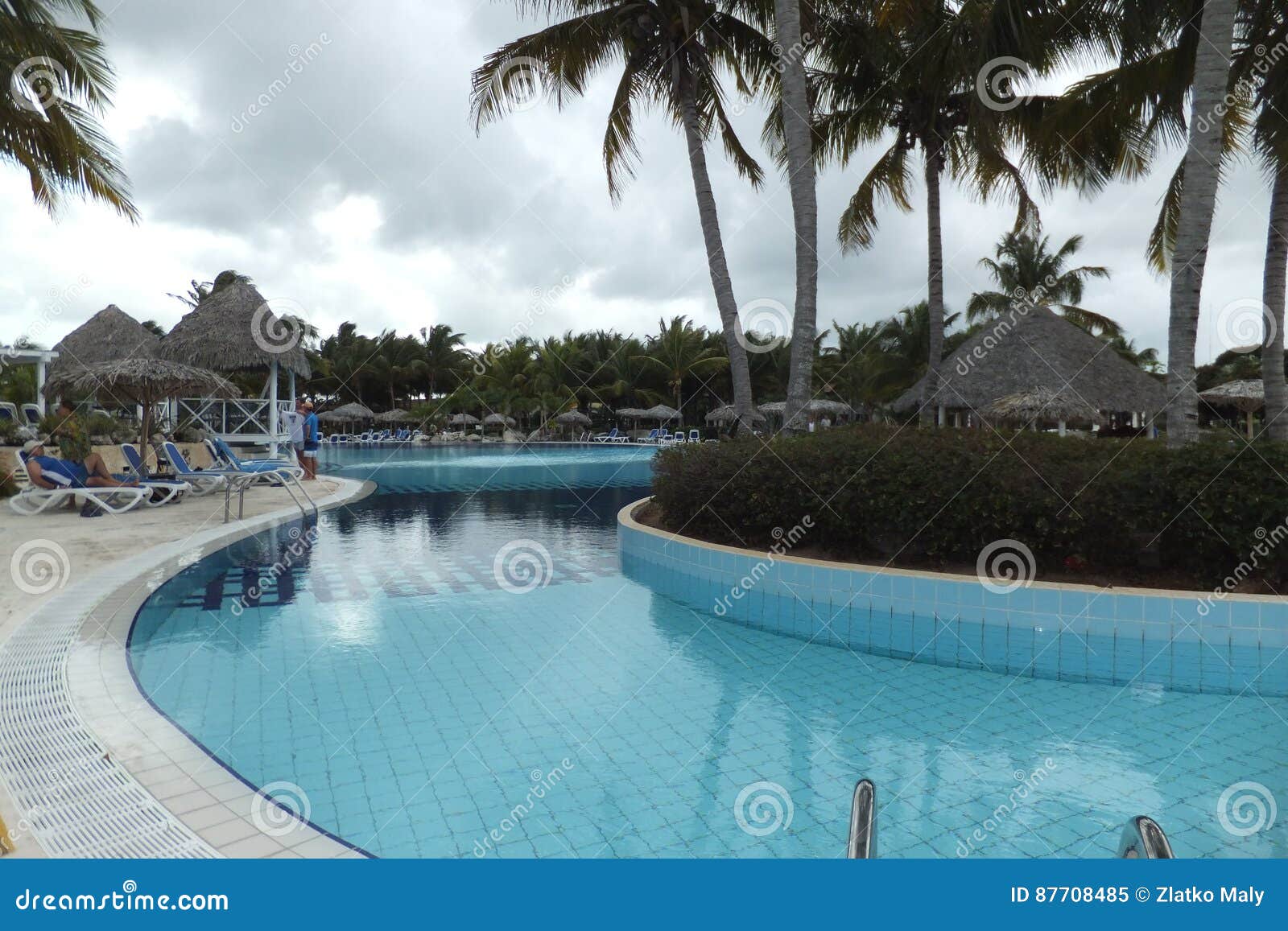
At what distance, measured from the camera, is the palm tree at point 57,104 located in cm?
855

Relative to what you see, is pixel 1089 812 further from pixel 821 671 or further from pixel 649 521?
pixel 649 521

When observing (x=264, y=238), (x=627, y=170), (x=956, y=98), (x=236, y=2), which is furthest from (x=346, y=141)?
(x=956, y=98)

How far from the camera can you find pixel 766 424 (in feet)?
32.8

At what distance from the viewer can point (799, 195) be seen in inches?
345

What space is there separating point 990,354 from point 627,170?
44.0ft

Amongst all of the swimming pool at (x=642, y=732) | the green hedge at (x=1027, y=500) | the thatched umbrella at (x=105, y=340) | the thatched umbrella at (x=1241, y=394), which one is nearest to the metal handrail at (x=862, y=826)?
the swimming pool at (x=642, y=732)

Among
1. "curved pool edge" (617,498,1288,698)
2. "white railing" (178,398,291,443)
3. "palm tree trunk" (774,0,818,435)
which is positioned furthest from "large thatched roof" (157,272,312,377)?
"curved pool edge" (617,498,1288,698)

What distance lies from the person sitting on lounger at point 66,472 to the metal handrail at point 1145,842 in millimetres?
11394

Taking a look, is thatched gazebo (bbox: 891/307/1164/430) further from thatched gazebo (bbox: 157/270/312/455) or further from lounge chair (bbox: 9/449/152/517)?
lounge chair (bbox: 9/449/152/517)

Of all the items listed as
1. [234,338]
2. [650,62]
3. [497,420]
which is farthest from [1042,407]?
[497,420]

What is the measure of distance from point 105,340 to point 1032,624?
823 inches

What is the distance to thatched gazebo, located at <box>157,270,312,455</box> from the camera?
16.2m
